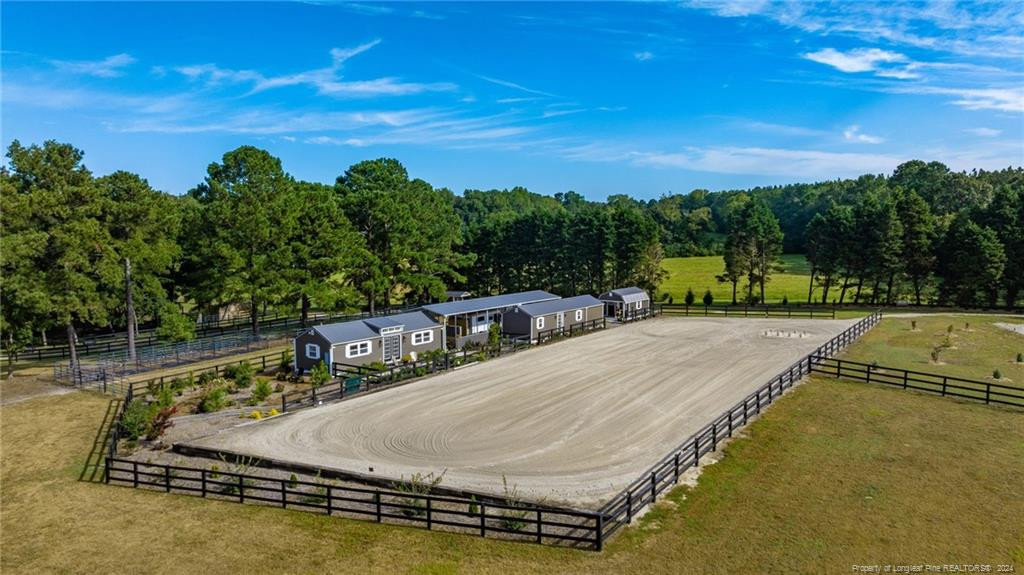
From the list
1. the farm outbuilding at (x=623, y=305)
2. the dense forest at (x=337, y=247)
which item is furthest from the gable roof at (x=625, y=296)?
the dense forest at (x=337, y=247)

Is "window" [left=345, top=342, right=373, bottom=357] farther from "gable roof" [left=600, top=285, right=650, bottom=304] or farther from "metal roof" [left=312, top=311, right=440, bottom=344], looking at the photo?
"gable roof" [left=600, top=285, right=650, bottom=304]

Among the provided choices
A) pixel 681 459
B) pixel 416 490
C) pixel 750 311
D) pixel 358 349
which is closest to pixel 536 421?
pixel 681 459

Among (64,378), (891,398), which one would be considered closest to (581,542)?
(891,398)

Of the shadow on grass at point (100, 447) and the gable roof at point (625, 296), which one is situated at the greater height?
the gable roof at point (625, 296)

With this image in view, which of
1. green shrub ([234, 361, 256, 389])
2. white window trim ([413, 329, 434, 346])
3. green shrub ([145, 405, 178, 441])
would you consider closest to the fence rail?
green shrub ([145, 405, 178, 441])

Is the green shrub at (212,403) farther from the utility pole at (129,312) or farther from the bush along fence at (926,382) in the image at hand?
the bush along fence at (926,382)

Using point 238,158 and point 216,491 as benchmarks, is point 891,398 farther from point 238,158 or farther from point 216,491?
point 238,158
